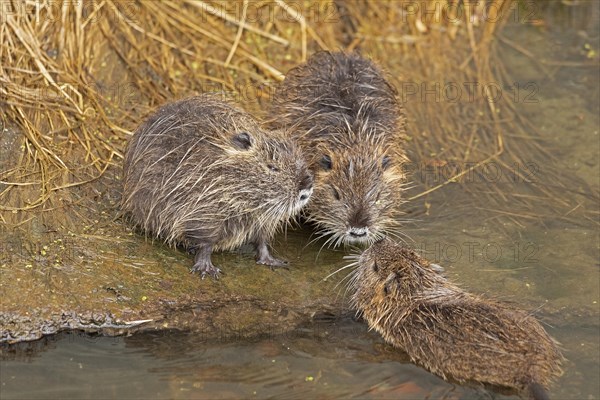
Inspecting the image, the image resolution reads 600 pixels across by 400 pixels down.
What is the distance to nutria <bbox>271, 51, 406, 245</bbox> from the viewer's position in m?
6.12

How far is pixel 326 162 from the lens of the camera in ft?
20.4

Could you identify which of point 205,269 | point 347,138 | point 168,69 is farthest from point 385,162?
point 168,69

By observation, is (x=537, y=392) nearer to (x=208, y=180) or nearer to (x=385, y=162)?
(x=385, y=162)

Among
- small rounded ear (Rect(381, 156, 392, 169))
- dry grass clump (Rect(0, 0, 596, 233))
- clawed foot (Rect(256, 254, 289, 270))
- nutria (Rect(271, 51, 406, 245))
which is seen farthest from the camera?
dry grass clump (Rect(0, 0, 596, 233))

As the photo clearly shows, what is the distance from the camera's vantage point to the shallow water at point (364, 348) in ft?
17.1

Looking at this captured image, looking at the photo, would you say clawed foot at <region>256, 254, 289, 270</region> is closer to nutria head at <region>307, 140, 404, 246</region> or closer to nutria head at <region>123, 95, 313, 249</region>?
nutria head at <region>123, 95, 313, 249</region>

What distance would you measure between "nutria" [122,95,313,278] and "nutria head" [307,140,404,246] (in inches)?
10.0

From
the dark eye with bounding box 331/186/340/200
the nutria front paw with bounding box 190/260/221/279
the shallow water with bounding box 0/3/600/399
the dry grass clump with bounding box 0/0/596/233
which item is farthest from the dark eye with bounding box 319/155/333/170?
the dry grass clump with bounding box 0/0/596/233

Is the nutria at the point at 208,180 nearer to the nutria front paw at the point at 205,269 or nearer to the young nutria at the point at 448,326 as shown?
the nutria front paw at the point at 205,269

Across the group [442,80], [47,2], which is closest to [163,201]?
[47,2]

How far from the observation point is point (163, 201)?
5.81 meters

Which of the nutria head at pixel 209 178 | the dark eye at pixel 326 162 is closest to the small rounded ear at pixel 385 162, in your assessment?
the dark eye at pixel 326 162

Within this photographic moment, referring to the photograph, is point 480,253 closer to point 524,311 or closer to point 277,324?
point 524,311

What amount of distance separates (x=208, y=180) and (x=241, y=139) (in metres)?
0.29
